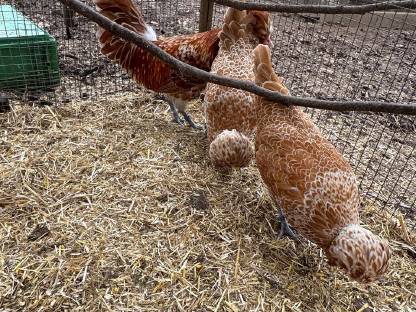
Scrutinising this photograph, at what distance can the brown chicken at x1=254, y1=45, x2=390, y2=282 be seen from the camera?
2312mm

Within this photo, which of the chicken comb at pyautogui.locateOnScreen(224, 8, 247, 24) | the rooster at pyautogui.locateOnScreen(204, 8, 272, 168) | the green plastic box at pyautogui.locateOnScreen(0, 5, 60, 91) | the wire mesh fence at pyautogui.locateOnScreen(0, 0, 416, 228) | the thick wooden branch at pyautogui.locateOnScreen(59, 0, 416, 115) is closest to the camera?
the thick wooden branch at pyautogui.locateOnScreen(59, 0, 416, 115)

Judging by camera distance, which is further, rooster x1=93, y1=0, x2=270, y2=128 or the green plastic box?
the green plastic box

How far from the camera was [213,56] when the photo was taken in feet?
12.1

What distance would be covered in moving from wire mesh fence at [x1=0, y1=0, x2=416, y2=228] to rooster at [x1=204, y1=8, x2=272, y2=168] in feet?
3.79

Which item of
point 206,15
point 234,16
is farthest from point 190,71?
point 206,15

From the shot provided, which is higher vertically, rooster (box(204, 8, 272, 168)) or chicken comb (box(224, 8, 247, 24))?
chicken comb (box(224, 8, 247, 24))

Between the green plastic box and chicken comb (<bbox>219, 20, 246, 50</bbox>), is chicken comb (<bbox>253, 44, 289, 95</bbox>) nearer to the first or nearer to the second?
chicken comb (<bbox>219, 20, 246, 50</bbox>)

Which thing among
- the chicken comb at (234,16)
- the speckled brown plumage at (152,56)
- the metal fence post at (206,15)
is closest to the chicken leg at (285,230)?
the speckled brown plumage at (152,56)

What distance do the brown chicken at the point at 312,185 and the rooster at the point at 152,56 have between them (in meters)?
0.93

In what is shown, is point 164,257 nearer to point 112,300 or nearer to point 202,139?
point 112,300

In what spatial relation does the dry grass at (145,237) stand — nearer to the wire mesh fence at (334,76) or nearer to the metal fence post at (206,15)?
the wire mesh fence at (334,76)

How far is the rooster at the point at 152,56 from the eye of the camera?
3.62 m

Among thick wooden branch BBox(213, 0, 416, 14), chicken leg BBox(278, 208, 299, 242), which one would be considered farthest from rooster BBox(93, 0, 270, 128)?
thick wooden branch BBox(213, 0, 416, 14)

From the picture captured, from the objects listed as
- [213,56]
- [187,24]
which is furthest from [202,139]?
[187,24]
